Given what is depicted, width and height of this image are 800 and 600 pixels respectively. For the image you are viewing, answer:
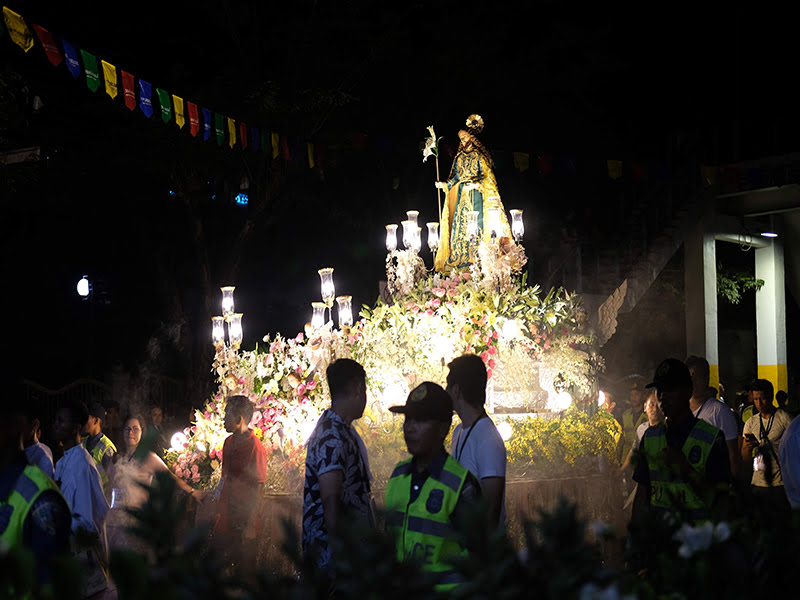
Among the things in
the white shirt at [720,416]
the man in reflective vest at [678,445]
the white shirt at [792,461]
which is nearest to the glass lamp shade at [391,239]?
the white shirt at [720,416]

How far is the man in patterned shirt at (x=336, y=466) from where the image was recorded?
155 inches

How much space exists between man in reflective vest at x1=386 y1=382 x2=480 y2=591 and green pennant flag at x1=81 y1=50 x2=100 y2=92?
669 cm

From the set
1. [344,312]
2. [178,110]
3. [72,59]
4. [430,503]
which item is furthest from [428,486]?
[178,110]

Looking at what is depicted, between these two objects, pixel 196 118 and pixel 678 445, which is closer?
pixel 678 445

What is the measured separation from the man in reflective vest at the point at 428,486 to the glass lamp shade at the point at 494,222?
6859 mm

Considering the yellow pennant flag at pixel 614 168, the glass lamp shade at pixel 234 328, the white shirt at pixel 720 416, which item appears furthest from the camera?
the yellow pennant flag at pixel 614 168

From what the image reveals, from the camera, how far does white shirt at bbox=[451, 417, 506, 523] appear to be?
3.98 metres

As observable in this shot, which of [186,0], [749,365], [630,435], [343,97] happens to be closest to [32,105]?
[186,0]

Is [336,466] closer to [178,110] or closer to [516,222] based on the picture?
[516,222]

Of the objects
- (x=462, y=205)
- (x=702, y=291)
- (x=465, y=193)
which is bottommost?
(x=702, y=291)

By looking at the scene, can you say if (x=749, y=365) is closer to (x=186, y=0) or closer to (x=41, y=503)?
(x=186, y=0)

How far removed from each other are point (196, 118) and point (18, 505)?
28.8ft

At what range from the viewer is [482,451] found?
4027mm

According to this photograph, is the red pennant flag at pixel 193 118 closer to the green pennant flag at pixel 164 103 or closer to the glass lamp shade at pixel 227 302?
the green pennant flag at pixel 164 103
